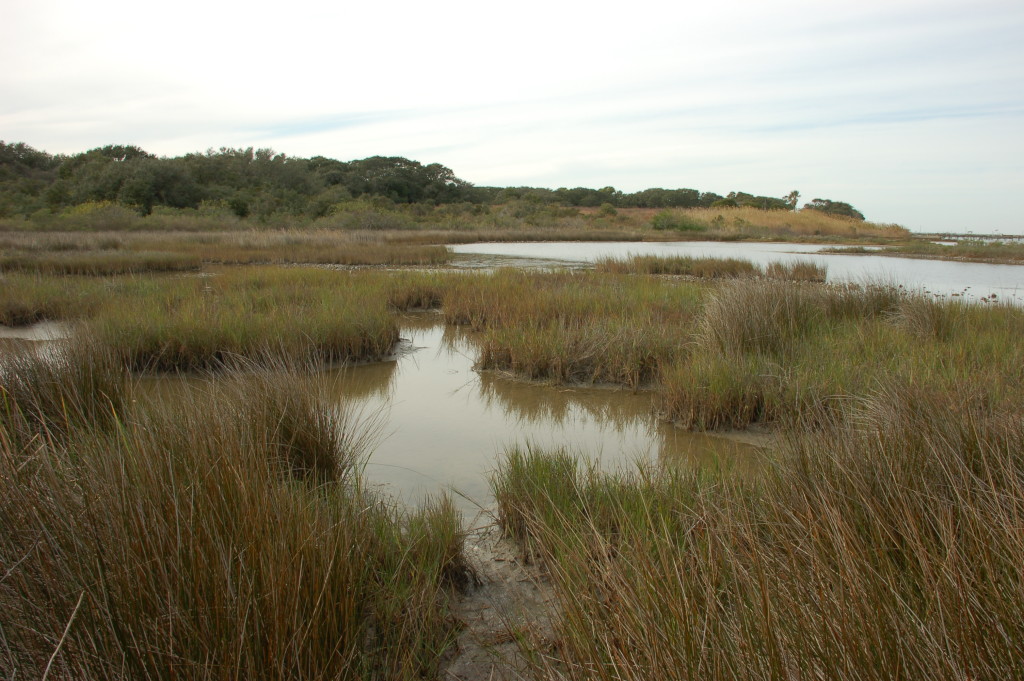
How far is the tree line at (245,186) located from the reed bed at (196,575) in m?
34.6

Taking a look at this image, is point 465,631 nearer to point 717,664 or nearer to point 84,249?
point 717,664

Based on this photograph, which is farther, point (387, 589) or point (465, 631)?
point (465, 631)

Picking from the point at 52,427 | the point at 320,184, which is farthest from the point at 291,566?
the point at 320,184

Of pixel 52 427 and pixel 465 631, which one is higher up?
pixel 52 427

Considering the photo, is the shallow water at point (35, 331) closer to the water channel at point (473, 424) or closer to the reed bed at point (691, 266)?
the water channel at point (473, 424)

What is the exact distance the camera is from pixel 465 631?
7.07 ft

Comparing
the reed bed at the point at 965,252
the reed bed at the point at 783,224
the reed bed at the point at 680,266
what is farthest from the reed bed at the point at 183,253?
the reed bed at the point at 783,224

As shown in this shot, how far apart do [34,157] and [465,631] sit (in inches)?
2289

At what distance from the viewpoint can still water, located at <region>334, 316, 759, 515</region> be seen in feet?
11.8

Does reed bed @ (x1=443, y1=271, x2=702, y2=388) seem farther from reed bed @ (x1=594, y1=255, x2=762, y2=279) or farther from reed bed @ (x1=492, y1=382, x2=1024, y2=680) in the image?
reed bed @ (x1=594, y1=255, x2=762, y2=279)

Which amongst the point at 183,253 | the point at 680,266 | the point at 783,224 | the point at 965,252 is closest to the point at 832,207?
the point at 783,224

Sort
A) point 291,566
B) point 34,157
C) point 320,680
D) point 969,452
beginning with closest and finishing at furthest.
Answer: point 320,680
point 291,566
point 969,452
point 34,157

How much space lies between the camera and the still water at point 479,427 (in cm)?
361

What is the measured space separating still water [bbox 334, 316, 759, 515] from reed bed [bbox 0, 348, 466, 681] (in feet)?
3.61
